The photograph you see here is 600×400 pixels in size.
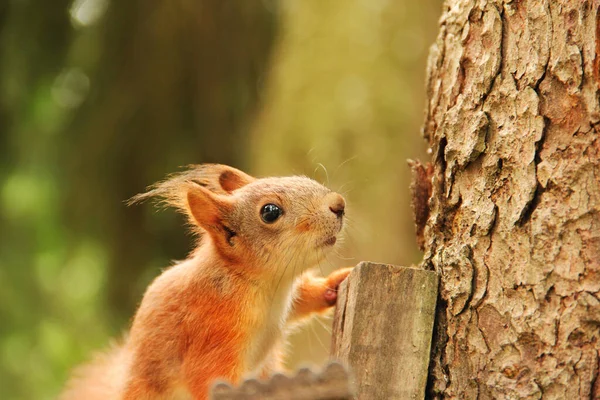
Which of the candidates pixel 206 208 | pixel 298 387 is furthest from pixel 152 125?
pixel 298 387

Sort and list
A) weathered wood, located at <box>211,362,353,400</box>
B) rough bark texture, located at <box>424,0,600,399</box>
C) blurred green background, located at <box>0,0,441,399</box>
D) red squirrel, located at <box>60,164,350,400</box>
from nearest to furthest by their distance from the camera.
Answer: weathered wood, located at <box>211,362,353,400</box>, rough bark texture, located at <box>424,0,600,399</box>, red squirrel, located at <box>60,164,350,400</box>, blurred green background, located at <box>0,0,441,399</box>

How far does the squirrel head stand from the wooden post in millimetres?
701

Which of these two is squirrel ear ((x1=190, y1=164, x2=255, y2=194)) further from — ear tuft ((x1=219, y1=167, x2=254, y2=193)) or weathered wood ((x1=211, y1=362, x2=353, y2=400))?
weathered wood ((x1=211, y1=362, x2=353, y2=400))

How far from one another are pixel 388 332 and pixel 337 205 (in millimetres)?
851

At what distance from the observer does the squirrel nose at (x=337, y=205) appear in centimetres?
286

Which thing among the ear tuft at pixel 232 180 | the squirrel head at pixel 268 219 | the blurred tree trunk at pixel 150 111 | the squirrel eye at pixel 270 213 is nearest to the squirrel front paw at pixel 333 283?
the squirrel head at pixel 268 219

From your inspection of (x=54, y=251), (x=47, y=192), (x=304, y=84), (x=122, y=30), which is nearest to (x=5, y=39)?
(x=122, y=30)

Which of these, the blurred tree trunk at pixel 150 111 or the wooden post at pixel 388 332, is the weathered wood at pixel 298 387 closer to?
the wooden post at pixel 388 332

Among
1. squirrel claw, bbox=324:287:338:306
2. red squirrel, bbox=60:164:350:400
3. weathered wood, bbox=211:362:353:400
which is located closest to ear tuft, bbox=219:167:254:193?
red squirrel, bbox=60:164:350:400

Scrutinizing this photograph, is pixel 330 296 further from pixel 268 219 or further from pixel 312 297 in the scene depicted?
pixel 268 219

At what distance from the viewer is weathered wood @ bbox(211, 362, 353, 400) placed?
1589 millimetres

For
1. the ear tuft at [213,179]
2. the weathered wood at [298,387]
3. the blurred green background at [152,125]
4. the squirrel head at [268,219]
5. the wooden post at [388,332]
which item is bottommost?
the weathered wood at [298,387]

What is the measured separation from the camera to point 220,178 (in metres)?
3.30

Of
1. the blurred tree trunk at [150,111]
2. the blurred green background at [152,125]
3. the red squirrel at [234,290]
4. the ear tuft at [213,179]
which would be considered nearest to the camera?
the red squirrel at [234,290]
